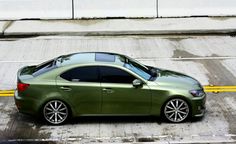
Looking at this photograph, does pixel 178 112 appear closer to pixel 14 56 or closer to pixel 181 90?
pixel 181 90

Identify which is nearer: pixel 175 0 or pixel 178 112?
pixel 178 112

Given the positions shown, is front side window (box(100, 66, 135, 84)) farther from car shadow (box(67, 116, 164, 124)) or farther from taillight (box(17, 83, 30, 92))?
taillight (box(17, 83, 30, 92))

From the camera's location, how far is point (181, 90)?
35.8 feet

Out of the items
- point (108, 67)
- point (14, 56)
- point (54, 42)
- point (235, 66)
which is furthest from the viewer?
point (54, 42)

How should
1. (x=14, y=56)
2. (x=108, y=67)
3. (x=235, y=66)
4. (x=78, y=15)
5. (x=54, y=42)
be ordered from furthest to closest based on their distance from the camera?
(x=78, y=15)
(x=54, y=42)
(x=14, y=56)
(x=235, y=66)
(x=108, y=67)

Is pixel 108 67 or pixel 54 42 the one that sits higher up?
pixel 108 67

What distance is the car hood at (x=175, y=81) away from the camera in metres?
11.0

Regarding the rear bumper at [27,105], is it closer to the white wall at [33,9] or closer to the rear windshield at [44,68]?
the rear windshield at [44,68]

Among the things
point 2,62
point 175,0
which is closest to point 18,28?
point 2,62

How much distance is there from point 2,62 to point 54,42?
2.81 metres

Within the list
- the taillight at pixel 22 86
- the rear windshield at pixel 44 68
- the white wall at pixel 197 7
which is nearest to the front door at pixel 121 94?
the rear windshield at pixel 44 68

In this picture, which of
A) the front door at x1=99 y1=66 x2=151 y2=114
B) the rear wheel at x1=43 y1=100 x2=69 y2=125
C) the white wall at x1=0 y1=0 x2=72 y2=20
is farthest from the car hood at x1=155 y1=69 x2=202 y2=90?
the white wall at x1=0 y1=0 x2=72 y2=20

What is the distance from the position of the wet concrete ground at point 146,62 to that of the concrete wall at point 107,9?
9.40ft

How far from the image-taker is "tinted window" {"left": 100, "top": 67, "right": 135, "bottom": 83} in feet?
35.4
